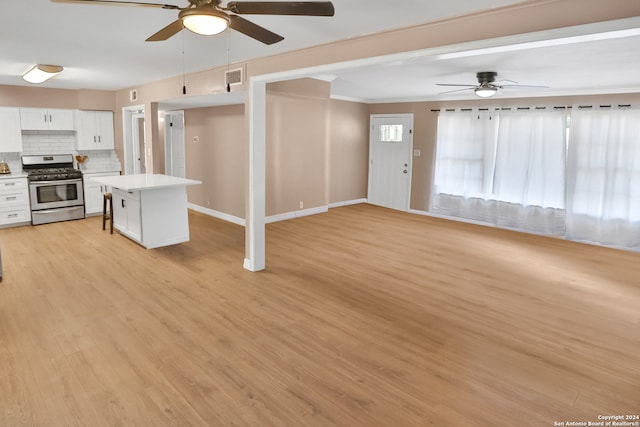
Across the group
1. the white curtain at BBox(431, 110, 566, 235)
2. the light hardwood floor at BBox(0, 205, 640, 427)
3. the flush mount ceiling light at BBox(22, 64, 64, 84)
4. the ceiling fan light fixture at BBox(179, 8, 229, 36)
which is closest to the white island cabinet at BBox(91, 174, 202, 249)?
the light hardwood floor at BBox(0, 205, 640, 427)

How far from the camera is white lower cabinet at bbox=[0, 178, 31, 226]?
21.0ft

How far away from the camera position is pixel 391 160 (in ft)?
29.4

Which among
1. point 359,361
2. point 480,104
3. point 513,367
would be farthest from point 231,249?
point 480,104

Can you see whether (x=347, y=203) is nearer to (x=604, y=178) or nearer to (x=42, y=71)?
(x=604, y=178)

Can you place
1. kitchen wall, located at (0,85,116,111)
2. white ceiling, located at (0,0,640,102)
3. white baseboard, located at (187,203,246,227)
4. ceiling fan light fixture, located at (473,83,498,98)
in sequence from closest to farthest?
white ceiling, located at (0,0,640,102) < ceiling fan light fixture, located at (473,83,498,98) < kitchen wall, located at (0,85,116,111) < white baseboard, located at (187,203,246,227)

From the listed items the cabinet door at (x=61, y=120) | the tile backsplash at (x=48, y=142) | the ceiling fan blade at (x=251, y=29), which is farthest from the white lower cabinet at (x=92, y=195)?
the ceiling fan blade at (x=251, y=29)

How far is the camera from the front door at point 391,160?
868 cm

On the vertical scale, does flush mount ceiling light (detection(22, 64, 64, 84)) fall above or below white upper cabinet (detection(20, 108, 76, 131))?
above

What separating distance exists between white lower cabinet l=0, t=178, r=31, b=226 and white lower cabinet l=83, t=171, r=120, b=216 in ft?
2.91

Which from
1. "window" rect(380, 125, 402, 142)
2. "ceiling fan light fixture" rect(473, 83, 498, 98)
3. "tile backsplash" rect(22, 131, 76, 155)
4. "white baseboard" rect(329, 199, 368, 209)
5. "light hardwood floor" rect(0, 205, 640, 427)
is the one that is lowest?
"light hardwood floor" rect(0, 205, 640, 427)

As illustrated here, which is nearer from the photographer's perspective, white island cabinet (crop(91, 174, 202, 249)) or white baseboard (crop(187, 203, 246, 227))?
white island cabinet (crop(91, 174, 202, 249))

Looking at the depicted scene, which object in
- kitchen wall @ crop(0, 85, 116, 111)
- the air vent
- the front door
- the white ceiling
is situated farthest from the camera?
the front door

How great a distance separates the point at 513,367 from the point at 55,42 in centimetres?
491

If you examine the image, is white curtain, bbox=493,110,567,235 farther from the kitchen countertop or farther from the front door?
the kitchen countertop
